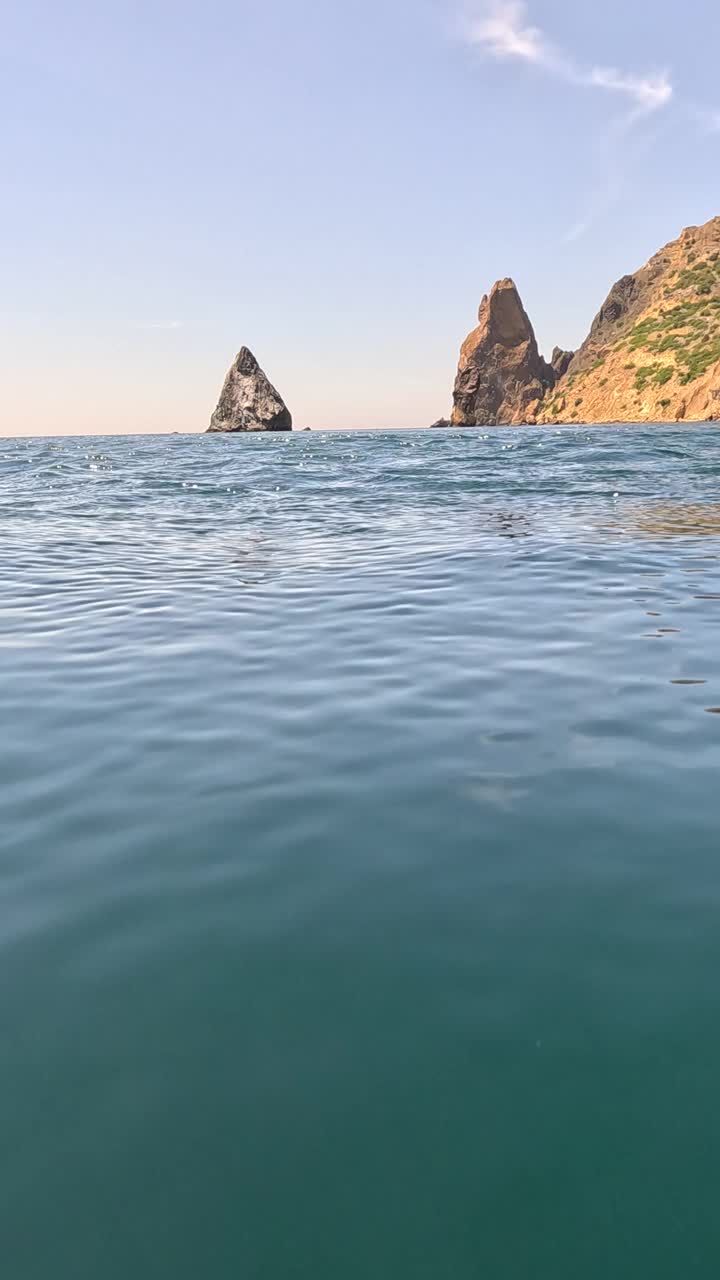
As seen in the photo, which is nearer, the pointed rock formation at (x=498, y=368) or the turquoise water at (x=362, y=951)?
the turquoise water at (x=362, y=951)

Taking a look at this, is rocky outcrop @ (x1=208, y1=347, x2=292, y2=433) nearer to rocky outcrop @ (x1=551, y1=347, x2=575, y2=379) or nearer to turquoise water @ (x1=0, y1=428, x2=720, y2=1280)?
rocky outcrop @ (x1=551, y1=347, x2=575, y2=379)

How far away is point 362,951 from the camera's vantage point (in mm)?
2432

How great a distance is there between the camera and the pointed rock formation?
457ft

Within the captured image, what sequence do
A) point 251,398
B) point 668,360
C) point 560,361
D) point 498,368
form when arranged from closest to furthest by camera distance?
1. point 668,360
2. point 251,398
3. point 498,368
4. point 560,361

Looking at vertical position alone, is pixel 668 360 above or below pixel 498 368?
below

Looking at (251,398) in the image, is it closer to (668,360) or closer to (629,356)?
(629,356)

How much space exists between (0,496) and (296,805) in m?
18.7

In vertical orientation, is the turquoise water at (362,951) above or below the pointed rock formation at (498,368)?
below

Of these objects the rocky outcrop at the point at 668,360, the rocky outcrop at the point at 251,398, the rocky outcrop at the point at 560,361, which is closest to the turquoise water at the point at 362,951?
the rocky outcrop at the point at 668,360

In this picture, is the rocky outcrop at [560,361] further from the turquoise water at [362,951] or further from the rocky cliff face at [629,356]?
the turquoise water at [362,951]

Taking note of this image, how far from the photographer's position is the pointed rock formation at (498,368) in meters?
139

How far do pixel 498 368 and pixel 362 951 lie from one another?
149054 millimetres

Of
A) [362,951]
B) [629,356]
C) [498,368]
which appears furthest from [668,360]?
[362,951]

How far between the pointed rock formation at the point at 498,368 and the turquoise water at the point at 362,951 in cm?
13909
